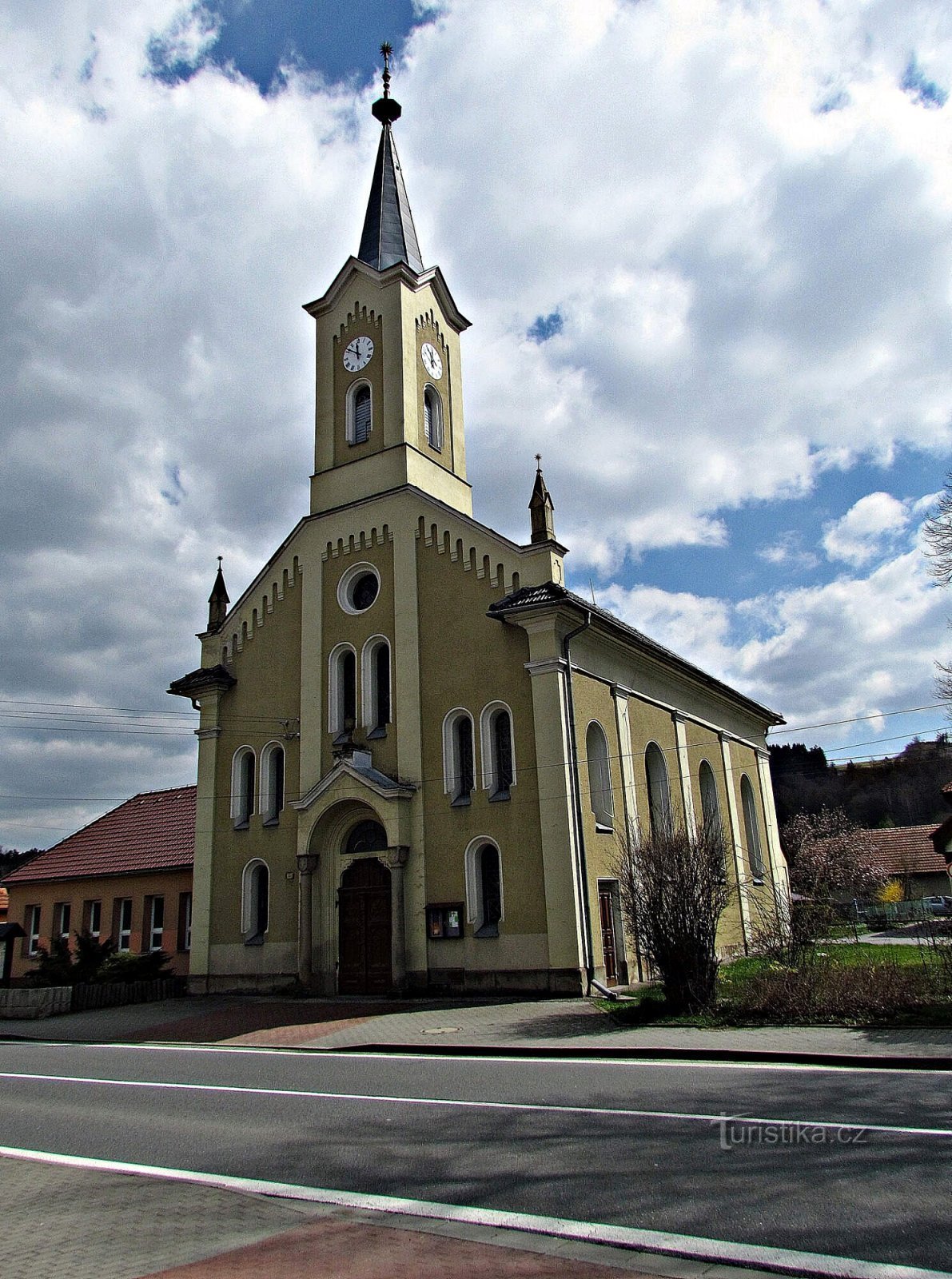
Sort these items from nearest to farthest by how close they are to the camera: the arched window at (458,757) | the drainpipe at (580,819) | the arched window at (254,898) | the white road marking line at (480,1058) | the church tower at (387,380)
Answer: the white road marking line at (480,1058), the drainpipe at (580,819), the arched window at (458,757), the arched window at (254,898), the church tower at (387,380)

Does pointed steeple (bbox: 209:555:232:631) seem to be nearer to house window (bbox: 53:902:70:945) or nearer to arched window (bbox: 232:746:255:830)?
arched window (bbox: 232:746:255:830)

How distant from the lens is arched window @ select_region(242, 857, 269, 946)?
25172mm

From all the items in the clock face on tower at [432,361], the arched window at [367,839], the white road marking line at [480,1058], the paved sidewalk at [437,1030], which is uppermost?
the clock face on tower at [432,361]

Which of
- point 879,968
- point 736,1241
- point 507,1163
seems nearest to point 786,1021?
point 879,968

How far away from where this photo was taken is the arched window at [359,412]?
2791 centimetres

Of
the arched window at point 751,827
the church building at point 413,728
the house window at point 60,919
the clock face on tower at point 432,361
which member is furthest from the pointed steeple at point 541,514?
the house window at point 60,919

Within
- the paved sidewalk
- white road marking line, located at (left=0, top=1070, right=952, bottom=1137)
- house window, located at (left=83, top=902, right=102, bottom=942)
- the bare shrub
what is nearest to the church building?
the paved sidewalk

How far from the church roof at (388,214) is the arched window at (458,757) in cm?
1468

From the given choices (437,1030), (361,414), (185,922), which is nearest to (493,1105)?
(437,1030)

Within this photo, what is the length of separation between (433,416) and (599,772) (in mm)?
12451

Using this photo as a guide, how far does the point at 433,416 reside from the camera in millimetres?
28969

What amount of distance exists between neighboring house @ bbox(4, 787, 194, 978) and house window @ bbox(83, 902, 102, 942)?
3 cm

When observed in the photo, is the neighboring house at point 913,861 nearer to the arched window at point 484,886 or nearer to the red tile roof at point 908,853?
the red tile roof at point 908,853

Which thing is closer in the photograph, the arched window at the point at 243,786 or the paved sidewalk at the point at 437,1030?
the paved sidewalk at the point at 437,1030
